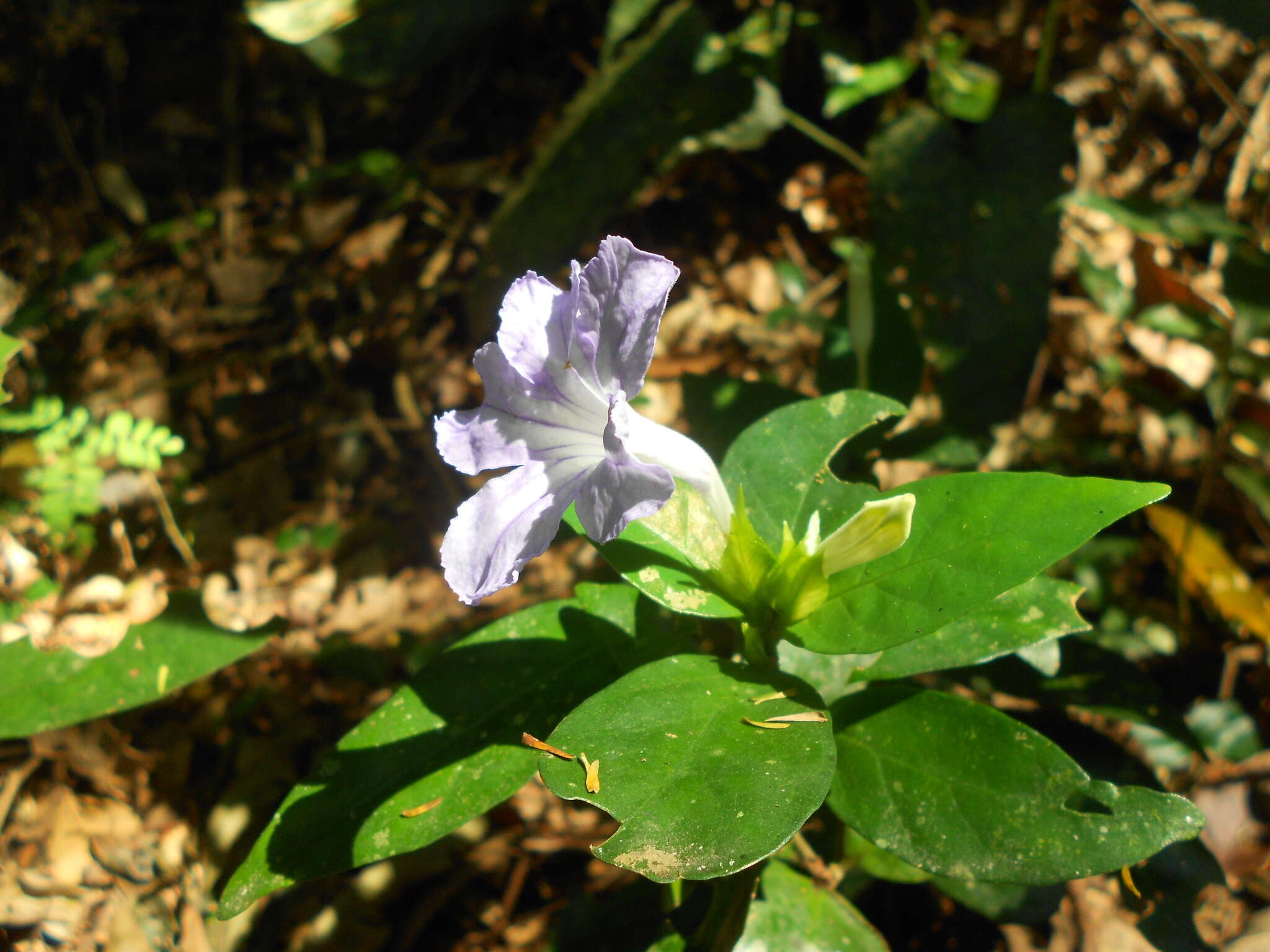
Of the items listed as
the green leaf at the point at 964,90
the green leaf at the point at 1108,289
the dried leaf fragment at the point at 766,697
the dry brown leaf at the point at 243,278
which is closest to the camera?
the dried leaf fragment at the point at 766,697

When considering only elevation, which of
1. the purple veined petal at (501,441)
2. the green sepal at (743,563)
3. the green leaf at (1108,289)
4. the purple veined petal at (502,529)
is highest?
the purple veined petal at (501,441)

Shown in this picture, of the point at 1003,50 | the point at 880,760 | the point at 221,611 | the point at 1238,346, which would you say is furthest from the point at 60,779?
the point at 1003,50

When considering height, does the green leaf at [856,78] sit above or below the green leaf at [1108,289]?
above

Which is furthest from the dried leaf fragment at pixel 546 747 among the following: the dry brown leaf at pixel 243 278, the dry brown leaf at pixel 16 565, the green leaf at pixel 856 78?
the dry brown leaf at pixel 243 278

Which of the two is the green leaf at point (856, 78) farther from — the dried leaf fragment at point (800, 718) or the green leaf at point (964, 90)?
the dried leaf fragment at point (800, 718)

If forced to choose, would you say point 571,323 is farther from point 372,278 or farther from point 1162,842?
point 372,278

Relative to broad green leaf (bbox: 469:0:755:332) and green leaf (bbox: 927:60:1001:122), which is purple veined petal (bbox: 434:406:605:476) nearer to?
broad green leaf (bbox: 469:0:755:332)

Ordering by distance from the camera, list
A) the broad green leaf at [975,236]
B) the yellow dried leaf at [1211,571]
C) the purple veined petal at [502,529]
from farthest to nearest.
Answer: the broad green leaf at [975,236] → the yellow dried leaf at [1211,571] → the purple veined petal at [502,529]

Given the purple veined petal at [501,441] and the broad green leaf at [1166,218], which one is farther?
the broad green leaf at [1166,218]
